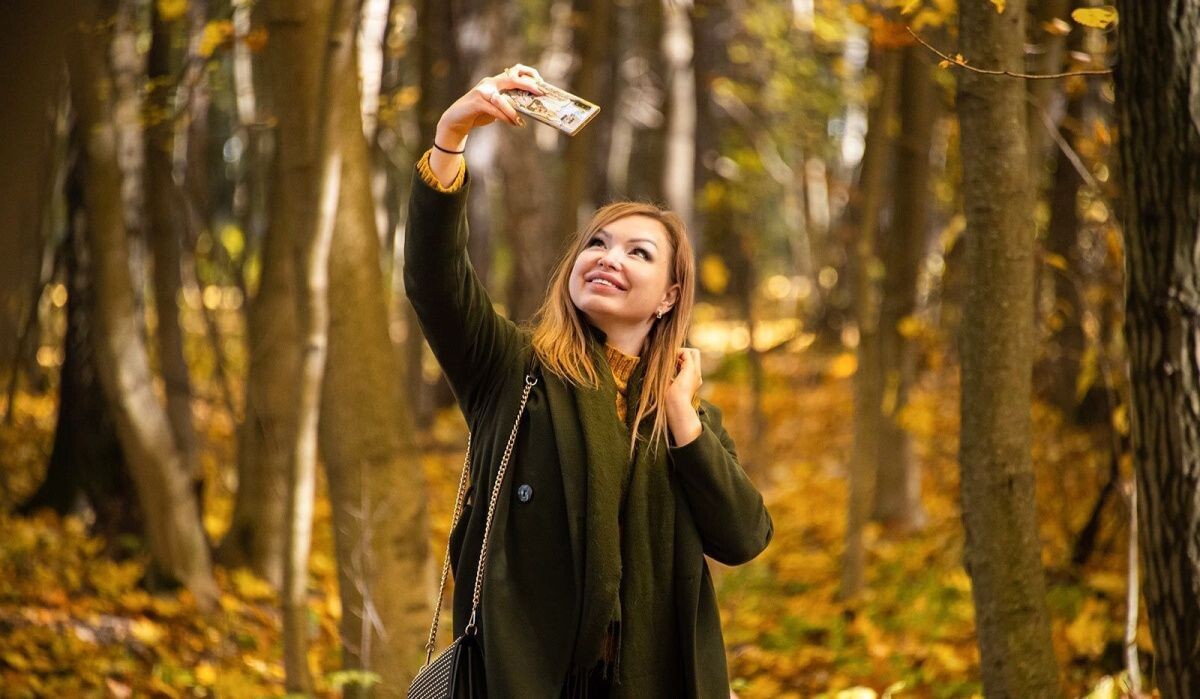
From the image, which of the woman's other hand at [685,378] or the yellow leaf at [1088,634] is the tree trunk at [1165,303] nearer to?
the woman's other hand at [685,378]

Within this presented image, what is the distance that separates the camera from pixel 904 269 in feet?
27.1

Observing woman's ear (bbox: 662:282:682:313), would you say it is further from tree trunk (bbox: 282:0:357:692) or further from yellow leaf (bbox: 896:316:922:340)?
yellow leaf (bbox: 896:316:922:340)

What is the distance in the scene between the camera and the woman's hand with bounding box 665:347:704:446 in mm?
2980

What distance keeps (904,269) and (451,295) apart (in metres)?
5.94

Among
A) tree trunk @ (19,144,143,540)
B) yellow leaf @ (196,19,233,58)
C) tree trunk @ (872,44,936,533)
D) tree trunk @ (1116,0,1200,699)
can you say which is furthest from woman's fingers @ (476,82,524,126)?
tree trunk @ (19,144,143,540)

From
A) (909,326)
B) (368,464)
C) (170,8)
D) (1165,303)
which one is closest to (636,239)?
(1165,303)

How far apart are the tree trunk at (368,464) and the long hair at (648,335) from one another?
5.16 ft

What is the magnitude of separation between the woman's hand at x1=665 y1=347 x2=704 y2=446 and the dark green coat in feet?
0.10

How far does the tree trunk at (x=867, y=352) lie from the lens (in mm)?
7047

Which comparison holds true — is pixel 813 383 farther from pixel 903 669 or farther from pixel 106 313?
pixel 106 313

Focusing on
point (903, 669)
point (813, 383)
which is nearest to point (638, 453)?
point (903, 669)

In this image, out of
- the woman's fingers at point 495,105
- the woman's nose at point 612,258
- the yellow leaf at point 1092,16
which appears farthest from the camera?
the yellow leaf at point 1092,16

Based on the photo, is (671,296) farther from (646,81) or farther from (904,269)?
(646,81)

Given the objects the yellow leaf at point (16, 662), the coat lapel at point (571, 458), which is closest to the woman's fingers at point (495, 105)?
the coat lapel at point (571, 458)
